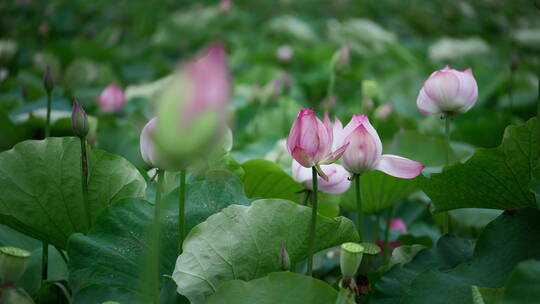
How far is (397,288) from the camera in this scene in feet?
2.10

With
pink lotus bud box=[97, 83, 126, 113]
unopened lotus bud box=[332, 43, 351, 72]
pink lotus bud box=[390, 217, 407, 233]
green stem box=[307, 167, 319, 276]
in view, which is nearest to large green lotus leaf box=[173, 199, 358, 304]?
green stem box=[307, 167, 319, 276]

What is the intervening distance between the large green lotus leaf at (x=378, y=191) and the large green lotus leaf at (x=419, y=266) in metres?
0.13

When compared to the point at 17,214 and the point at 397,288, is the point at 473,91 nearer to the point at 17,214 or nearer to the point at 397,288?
the point at 397,288

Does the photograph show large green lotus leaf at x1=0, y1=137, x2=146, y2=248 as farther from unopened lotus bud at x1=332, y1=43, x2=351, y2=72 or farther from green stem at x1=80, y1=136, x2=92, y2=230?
unopened lotus bud at x1=332, y1=43, x2=351, y2=72

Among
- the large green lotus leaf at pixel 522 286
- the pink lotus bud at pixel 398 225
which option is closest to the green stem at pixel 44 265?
the large green lotus leaf at pixel 522 286

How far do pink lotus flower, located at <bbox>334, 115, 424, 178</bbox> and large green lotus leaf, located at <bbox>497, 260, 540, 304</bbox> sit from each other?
19cm

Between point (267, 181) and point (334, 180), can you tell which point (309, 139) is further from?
point (267, 181)

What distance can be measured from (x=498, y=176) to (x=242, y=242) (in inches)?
12.6

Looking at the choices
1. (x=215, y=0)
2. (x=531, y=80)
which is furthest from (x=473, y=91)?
(x=215, y=0)

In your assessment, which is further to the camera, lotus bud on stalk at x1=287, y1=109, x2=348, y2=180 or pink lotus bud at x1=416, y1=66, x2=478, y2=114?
pink lotus bud at x1=416, y1=66, x2=478, y2=114

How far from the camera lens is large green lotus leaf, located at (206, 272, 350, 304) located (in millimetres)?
554

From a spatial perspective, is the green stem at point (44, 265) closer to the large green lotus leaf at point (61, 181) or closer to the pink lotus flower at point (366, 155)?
the large green lotus leaf at point (61, 181)

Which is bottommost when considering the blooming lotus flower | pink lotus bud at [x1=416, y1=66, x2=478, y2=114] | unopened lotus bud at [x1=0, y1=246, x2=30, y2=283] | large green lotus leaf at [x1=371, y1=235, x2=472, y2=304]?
large green lotus leaf at [x1=371, y1=235, x2=472, y2=304]

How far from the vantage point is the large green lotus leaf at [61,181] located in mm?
700
